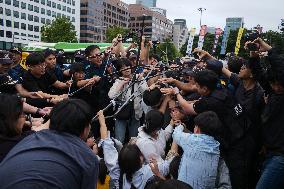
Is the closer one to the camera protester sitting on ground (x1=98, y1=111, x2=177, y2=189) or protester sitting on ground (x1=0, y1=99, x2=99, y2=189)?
protester sitting on ground (x1=0, y1=99, x2=99, y2=189)

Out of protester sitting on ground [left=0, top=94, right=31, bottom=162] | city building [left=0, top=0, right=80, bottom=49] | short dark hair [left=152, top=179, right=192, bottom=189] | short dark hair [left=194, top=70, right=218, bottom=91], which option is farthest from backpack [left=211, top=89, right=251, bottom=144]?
city building [left=0, top=0, right=80, bottom=49]

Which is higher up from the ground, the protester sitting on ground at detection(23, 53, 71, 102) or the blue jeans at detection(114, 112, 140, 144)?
the protester sitting on ground at detection(23, 53, 71, 102)

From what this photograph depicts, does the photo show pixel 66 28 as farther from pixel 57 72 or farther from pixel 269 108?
pixel 269 108

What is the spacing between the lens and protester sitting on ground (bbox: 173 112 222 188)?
313 centimetres

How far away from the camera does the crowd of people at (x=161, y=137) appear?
2.13 meters

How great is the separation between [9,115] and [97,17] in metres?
123

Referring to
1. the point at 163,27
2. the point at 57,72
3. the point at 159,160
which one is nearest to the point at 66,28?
the point at 57,72

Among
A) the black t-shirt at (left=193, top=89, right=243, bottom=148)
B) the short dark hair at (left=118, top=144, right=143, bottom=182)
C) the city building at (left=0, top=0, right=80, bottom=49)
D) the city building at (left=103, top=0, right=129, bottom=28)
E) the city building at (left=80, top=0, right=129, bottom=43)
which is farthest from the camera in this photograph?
the city building at (left=103, top=0, right=129, bottom=28)

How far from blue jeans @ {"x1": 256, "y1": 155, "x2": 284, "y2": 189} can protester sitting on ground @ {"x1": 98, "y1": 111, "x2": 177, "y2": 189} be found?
1.14m

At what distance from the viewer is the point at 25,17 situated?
289ft

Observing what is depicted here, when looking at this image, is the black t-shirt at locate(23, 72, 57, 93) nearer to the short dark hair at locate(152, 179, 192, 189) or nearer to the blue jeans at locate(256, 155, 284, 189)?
the short dark hair at locate(152, 179, 192, 189)

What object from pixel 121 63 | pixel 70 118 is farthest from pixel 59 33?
pixel 70 118

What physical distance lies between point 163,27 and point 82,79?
5958 inches

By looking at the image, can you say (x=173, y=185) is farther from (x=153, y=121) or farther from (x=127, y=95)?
(x=127, y=95)
